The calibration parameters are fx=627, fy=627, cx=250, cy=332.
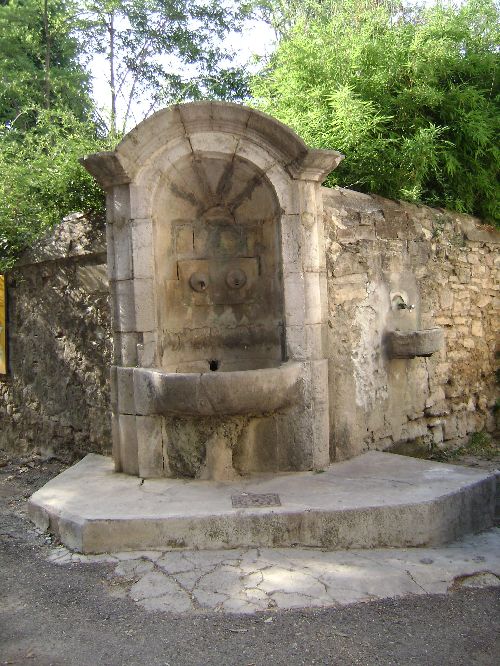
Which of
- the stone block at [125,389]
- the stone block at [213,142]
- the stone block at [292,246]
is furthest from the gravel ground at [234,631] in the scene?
the stone block at [213,142]

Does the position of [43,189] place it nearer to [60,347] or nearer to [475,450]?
[60,347]

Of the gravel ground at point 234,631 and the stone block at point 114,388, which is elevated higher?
the stone block at point 114,388

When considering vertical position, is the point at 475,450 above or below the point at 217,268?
below

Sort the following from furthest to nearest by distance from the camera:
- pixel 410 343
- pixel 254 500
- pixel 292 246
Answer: pixel 410 343 < pixel 292 246 < pixel 254 500

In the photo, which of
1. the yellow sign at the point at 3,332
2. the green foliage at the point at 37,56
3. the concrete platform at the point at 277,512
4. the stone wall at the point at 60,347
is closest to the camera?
the concrete platform at the point at 277,512

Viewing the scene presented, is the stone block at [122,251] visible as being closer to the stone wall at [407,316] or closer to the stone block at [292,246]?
the stone block at [292,246]

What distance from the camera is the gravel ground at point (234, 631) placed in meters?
2.69

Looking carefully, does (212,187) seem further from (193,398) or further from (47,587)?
(47,587)

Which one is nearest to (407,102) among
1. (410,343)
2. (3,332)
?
(410,343)

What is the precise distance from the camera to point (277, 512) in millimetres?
3754

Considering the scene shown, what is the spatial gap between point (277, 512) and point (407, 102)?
4407 mm

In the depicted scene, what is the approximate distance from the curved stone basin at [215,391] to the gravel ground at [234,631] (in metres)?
1.24

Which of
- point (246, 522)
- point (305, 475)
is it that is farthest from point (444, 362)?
point (246, 522)

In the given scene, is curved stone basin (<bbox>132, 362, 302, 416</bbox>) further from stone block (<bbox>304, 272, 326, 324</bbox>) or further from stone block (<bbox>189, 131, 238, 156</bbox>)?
stone block (<bbox>189, 131, 238, 156</bbox>)
